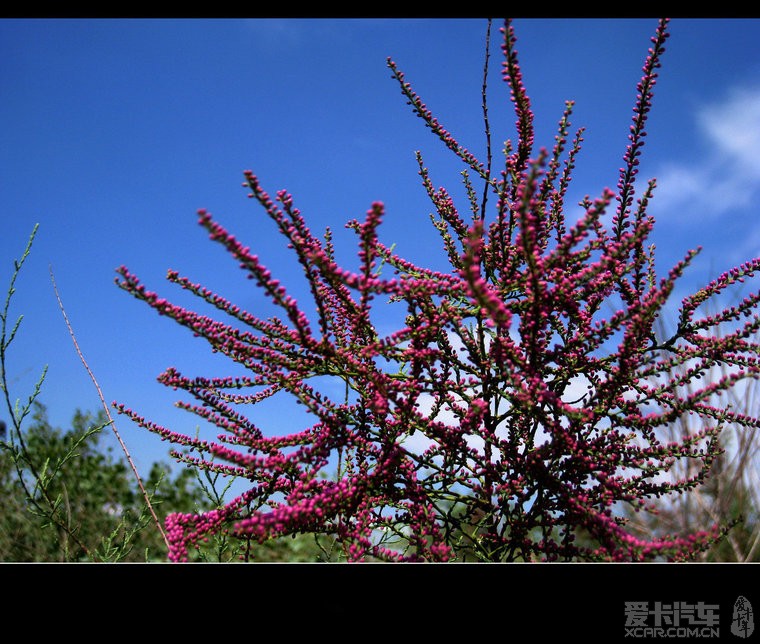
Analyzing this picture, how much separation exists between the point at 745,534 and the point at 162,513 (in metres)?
5.83

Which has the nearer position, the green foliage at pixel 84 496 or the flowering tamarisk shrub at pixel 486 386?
the flowering tamarisk shrub at pixel 486 386

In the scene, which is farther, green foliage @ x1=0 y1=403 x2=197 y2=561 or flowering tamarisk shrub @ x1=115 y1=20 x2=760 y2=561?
green foliage @ x1=0 y1=403 x2=197 y2=561

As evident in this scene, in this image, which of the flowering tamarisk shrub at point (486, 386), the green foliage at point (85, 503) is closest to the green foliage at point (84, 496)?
the green foliage at point (85, 503)

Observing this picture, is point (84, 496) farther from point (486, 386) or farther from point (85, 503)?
point (486, 386)

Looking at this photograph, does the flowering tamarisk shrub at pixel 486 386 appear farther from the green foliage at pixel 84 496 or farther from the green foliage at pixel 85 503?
the green foliage at pixel 84 496

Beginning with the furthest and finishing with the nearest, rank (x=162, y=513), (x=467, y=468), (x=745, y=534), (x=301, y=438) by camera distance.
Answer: (x=162, y=513) → (x=745, y=534) → (x=467, y=468) → (x=301, y=438)

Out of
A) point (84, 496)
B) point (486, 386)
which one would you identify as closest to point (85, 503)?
point (84, 496)

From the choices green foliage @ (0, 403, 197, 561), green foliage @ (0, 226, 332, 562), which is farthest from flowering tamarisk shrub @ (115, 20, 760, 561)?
green foliage @ (0, 403, 197, 561)

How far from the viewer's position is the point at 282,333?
1846mm

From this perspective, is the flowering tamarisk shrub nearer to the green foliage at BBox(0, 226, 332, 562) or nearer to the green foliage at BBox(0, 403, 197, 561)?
the green foliage at BBox(0, 226, 332, 562)

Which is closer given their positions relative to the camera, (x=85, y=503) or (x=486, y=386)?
(x=486, y=386)
